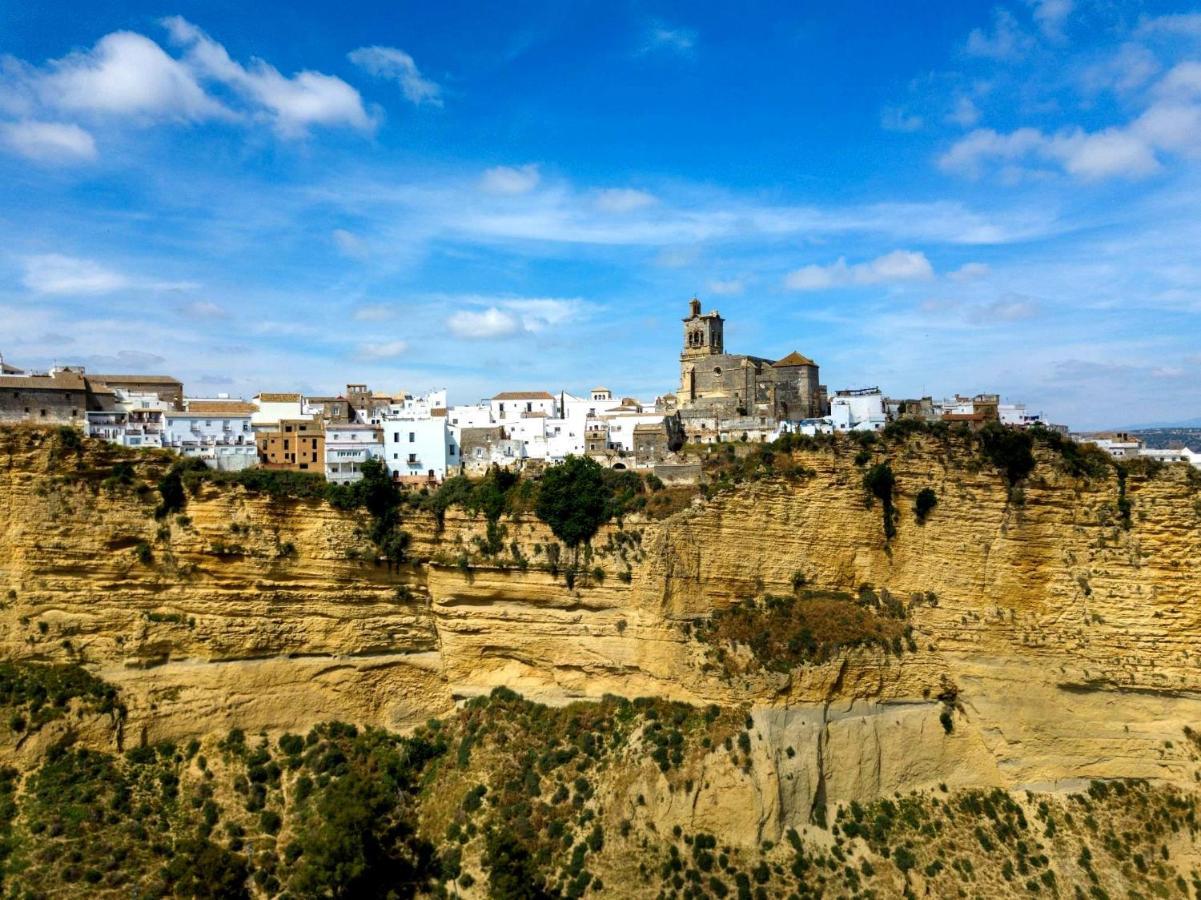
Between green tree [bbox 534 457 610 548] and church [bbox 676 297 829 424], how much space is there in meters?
12.7

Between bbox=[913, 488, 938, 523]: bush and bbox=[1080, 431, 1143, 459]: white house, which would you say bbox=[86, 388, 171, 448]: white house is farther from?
bbox=[1080, 431, 1143, 459]: white house

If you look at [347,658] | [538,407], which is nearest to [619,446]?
[538,407]

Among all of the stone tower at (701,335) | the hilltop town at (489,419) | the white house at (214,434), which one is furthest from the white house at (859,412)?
the white house at (214,434)

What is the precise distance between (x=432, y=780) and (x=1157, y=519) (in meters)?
20.6

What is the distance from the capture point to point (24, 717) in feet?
66.0

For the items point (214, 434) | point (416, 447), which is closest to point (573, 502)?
point (416, 447)

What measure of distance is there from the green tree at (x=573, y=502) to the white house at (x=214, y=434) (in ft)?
35.9

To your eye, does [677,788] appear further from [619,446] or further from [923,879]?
[619,446]

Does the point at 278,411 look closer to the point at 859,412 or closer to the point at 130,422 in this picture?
the point at 130,422

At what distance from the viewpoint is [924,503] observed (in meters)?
23.3

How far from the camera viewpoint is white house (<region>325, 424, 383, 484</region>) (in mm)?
28844

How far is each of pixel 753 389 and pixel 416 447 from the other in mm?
14785

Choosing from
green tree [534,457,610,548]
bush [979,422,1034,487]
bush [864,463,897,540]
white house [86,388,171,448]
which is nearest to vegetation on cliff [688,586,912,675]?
bush [864,463,897,540]

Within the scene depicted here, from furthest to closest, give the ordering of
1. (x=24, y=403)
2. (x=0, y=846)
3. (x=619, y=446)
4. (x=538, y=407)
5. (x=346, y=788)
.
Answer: (x=538, y=407)
(x=619, y=446)
(x=24, y=403)
(x=346, y=788)
(x=0, y=846)
